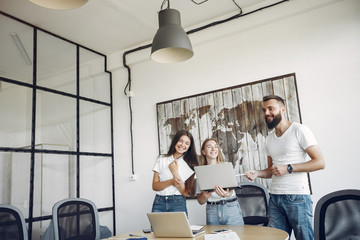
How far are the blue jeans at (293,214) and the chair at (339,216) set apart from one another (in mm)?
834

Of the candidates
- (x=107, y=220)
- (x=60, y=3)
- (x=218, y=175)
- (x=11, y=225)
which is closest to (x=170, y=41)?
(x=60, y=3)

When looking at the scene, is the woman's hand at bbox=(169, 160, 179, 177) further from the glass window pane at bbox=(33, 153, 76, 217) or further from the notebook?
the glass window pane at bbox=(33, 153, 76, 217)

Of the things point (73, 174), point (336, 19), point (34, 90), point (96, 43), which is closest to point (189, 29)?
point (96, 43)

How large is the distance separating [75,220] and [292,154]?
1.72 meters

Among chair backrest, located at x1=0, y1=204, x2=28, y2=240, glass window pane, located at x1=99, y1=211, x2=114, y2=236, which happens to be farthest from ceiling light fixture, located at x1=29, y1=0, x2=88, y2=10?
glass window pane, located at x1=99, y1=211, x2=114, y2=236

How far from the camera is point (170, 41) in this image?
2.40 meters

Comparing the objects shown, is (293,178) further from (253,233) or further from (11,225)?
(11,225)

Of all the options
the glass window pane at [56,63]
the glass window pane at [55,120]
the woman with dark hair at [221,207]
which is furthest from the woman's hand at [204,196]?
the glass window pane at [56,63]

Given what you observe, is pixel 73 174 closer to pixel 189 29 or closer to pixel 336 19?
pixel 189 29

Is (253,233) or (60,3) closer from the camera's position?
(60,3)

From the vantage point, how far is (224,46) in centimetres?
382

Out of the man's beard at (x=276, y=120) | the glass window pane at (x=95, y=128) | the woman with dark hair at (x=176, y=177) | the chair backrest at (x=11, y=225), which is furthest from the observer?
the glass window pane at (x=95, y=128)

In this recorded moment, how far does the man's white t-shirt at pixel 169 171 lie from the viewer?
289 cm

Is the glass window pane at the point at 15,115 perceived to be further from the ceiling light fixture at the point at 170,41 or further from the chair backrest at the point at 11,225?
the ceiling light fixture at the point at 170,41
